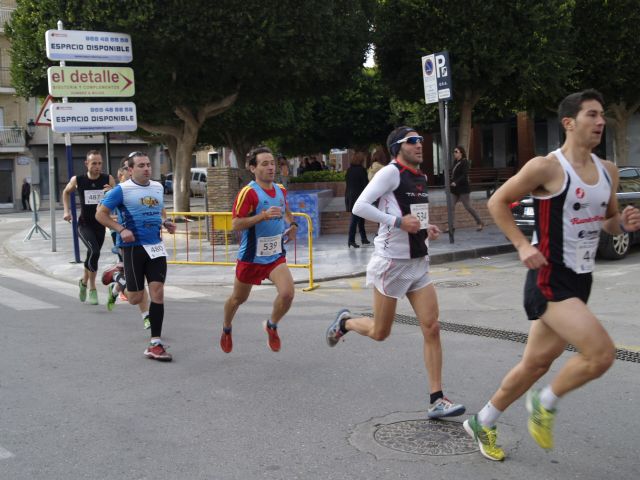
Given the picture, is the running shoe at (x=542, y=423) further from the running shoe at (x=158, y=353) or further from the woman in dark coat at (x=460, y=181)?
the woman in dark coat at (x=460, y=181)

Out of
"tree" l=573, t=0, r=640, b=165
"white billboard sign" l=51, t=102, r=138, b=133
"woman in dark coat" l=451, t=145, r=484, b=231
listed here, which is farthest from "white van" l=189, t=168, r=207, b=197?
"white billboard sign" l=51, t=102, r=138, b=133

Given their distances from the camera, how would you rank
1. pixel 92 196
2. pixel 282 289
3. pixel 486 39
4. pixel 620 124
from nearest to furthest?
pixel 282 289
pixel 92 196
pixel 486 39
pixel 620 124

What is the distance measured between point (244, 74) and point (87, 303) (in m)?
10.9

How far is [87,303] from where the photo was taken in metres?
9.95

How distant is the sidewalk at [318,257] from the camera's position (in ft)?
40.9

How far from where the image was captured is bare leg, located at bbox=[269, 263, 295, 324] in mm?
6504

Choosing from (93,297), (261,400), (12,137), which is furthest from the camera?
(12,137)

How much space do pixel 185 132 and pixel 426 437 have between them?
18.5 meters

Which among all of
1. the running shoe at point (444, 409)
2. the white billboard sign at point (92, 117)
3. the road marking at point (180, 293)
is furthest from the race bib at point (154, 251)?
the white billboard sign at point (92, 117)

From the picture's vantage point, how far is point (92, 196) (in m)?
9.98

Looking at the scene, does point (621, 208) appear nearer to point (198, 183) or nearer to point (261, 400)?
point (261, 400)

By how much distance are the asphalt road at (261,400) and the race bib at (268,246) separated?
0.89 metres

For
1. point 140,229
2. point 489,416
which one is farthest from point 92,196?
point 489,416

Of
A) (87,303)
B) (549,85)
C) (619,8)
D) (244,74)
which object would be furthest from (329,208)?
(619,8)
